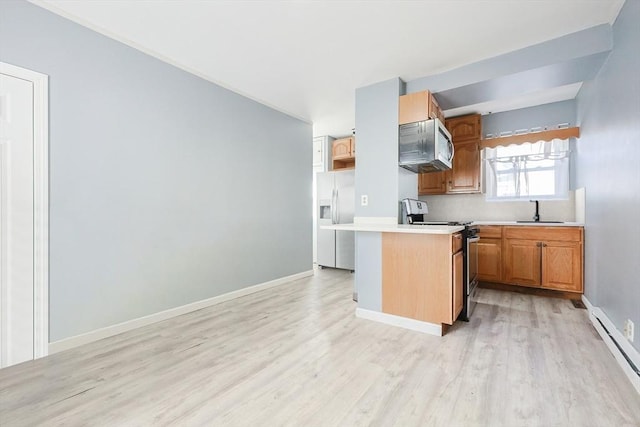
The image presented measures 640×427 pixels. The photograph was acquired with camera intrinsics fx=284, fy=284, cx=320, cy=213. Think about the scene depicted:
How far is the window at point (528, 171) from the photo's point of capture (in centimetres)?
385

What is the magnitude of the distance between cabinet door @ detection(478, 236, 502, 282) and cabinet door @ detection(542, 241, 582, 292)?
48 centimetres

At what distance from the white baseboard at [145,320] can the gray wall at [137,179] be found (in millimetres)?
56

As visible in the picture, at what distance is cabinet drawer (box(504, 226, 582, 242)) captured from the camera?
3379 mm

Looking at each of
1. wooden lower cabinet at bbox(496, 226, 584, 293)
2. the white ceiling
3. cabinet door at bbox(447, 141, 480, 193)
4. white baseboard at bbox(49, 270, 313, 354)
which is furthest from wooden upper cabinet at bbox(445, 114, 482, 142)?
white baseboard at bbox(49, 270, 313, 354)

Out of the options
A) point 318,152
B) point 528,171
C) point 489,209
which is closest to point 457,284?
point 489,209

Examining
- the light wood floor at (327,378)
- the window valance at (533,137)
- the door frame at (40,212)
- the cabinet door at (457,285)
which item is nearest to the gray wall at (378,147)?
the cabinet door at (457,285)

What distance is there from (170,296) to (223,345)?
0.97 meters

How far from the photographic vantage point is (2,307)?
6.31 feet

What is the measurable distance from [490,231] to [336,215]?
2.34 metres

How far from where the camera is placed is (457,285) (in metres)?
2.55

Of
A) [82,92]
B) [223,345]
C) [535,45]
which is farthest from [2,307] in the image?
[535,45]

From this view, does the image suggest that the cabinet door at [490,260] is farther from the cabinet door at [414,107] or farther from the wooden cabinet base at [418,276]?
the cabinet door at [414,107]

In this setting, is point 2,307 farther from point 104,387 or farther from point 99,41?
point 99,41

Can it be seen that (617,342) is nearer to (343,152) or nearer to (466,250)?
(466,250)
